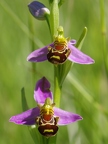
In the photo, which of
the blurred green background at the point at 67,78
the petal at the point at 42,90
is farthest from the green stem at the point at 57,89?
the blurred green background at the point at 67,78

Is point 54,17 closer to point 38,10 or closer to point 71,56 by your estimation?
point 38,10

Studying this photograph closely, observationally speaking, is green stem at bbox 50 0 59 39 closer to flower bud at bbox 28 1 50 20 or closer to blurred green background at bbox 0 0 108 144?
flower bud at bbox 28 1 50 20

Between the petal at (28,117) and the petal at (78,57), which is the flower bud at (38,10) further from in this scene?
the petal at (28,117)

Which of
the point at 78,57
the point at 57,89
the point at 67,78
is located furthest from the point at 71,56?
the point at 67,78

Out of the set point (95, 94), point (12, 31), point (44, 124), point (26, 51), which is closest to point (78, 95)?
point (95, 94)

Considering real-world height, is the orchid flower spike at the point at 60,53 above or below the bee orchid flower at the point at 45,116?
above

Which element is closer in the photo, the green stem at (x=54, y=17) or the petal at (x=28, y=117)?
the petal at (x=28, y=117)

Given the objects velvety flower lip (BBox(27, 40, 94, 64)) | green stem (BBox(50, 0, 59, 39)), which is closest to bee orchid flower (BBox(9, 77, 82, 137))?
velvety flower lip (BBox(27, 40, 94, 64))
